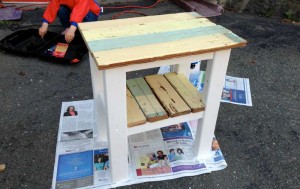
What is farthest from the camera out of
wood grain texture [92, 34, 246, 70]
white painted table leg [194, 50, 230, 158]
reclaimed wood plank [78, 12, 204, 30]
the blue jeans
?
the blue jeans

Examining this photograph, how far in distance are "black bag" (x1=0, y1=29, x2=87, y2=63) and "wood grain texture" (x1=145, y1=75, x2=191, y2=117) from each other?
0.90 m

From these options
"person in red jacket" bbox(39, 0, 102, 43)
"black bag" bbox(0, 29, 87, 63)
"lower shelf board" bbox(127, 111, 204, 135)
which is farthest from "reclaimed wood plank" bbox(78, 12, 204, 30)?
"black bag" bbox(0, 29, 87, 63)

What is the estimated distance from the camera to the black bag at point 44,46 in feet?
6.35

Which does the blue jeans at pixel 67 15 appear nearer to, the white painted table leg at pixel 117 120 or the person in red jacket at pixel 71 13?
the person in red jacket at pixel 71 13

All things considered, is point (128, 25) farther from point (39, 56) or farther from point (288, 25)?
point (288, 25)

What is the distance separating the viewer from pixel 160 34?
1009mm

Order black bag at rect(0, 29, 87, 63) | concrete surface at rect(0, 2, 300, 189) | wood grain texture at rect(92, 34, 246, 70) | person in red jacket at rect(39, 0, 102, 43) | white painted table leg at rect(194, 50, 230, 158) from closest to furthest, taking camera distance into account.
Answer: wood grain texture at rect(92, 34, 246, 70) < white painted table leg at rect(194, 50, 230, 158) < concrete surface at rect(0, 2, 300, 189) < person in red jacket at rect(39, 0, 102, 43) < black bag at rect(0, 29, 87, 63)

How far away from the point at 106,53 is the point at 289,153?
39.9 inches

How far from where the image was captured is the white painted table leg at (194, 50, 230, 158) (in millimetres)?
980

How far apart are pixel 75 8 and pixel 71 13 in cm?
8

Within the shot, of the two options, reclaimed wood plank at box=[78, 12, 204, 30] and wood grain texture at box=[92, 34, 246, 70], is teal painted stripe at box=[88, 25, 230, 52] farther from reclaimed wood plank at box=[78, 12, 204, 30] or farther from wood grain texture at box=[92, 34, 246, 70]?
reclaimed wood plank at box=[78, 12, 204, 30]

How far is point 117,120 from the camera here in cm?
96

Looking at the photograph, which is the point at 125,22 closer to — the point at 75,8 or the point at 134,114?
the point at 134,114

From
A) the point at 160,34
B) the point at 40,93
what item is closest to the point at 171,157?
the point at 160,34
